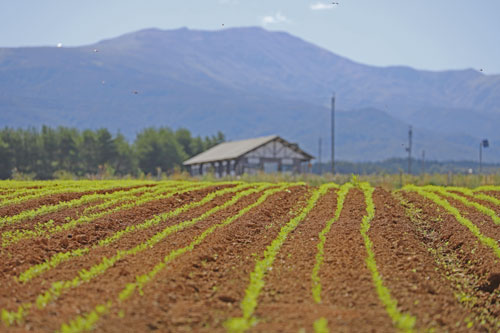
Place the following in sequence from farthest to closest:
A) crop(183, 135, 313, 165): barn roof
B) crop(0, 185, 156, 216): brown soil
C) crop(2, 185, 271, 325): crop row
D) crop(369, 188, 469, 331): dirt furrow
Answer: crop(183, 135, 313, 165): barn roof → crop(0, 185, 156, 216): brown soil → crop(369, 188, 469, 331): dirt furrow → crop(2, 185, 271, 325): crop row

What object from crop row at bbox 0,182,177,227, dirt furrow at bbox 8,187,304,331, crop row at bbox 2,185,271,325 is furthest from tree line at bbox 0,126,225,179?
dirt furrow at bbox 8,187,304,331

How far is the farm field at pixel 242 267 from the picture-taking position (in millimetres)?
7508

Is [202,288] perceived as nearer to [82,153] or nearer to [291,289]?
[291,289]

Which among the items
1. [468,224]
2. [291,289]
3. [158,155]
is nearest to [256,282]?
[291,289]

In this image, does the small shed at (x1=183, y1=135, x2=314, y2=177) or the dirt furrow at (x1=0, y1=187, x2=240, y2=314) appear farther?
the small shed at (x1=183, y1=135, x2=314, y2=177)

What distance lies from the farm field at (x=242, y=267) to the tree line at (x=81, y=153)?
59015mm

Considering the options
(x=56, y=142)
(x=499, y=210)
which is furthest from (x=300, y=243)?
(x=56, y=142)

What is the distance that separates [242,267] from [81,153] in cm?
7469

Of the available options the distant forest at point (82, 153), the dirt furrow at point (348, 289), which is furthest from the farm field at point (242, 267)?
the distant forest at point (82, 153)

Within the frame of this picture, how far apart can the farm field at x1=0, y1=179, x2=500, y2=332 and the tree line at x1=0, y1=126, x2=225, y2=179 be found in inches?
2323

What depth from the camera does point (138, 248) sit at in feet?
38.5

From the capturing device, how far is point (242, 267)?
10.6 metres

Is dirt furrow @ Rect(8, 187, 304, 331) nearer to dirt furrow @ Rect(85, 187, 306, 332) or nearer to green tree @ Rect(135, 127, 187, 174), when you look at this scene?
dirt furrow @ Rect(85, 187, 306, 332)

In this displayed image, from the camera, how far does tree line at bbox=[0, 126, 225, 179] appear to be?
75625 mm
